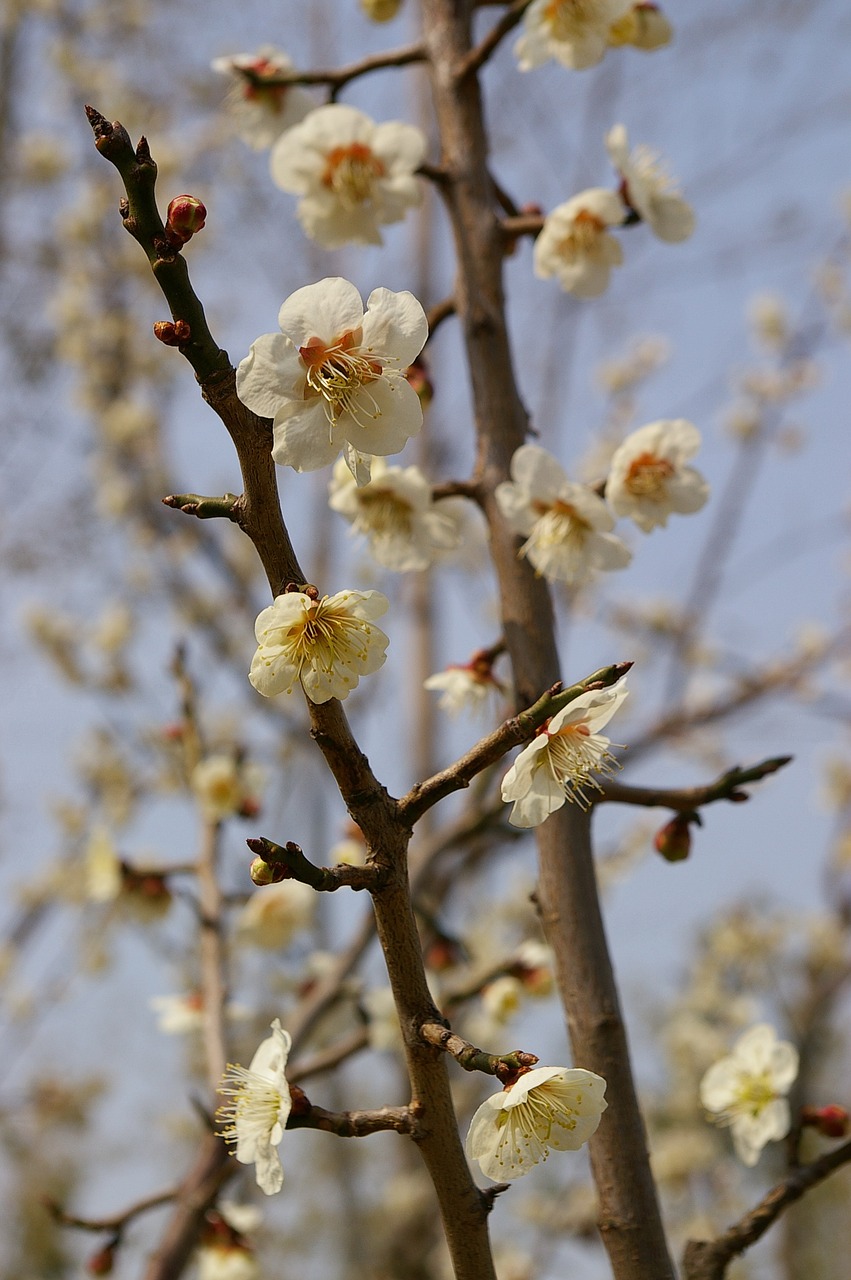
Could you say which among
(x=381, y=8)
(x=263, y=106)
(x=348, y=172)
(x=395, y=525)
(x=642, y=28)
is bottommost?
(x=395, y=525)

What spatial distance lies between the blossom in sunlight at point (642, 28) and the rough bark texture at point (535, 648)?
9.0 inches

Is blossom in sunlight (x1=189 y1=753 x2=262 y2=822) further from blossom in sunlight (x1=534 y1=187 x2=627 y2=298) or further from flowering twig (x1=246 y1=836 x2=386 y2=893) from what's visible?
flowering twig (x1=246 y1=836 x2=386 y2=893)

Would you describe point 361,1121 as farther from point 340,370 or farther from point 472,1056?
point 340,370

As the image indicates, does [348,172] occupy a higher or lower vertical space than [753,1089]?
higher

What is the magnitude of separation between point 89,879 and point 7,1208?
6.48m

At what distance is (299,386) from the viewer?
92 centimetres

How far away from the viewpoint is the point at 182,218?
84cm

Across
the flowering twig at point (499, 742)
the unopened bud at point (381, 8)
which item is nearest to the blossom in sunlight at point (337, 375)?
the flowering twig at point (499, 742)

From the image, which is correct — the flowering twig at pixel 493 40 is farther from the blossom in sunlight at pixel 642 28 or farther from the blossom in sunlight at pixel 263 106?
the blossom in sunlight at pixel 263 106

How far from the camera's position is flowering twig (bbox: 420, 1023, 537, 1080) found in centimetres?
81

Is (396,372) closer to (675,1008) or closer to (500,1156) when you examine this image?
(500,1156)

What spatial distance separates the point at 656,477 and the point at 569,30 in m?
0.64


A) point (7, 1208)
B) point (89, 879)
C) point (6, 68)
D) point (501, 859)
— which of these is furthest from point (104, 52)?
point (7, 1208)

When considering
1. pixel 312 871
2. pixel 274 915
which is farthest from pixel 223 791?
pixel 312 871
